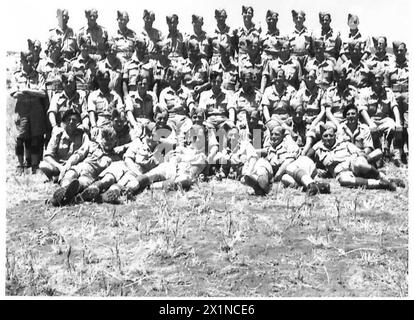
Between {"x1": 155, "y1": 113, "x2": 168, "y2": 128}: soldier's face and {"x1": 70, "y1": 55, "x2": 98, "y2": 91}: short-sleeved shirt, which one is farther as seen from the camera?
{"x1": 70, "y1": 55, "x2": 98, "y2": 91}: short-sleeved shirt

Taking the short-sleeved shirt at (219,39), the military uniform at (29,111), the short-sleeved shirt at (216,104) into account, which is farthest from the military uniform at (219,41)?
the military uniform at (29,111)

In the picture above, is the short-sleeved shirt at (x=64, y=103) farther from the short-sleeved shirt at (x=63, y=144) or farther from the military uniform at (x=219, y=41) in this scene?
the military uniform at (x=219, y=41)

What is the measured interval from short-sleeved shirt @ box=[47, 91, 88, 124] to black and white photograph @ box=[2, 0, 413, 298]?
0.03 m

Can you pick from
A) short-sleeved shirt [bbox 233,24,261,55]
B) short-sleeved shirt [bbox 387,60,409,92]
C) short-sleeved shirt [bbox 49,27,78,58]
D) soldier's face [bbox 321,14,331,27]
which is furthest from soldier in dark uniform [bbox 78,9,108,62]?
short-sleeved shirt [bbox 387,60,409,92]

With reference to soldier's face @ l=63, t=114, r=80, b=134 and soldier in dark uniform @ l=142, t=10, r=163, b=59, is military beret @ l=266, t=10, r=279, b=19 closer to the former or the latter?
soldier in dark uniform @ l=142, t=10, r=163, b=59

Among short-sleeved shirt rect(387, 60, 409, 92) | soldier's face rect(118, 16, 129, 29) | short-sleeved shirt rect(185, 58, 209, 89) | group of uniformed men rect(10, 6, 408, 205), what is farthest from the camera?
soldier's face rect(118, 16, 129, 29)

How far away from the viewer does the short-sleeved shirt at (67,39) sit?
1184cm

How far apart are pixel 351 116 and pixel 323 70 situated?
43.5 inches

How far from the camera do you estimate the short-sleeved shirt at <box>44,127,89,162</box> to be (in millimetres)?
10750

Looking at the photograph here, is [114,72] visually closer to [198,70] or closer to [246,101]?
[198,70]

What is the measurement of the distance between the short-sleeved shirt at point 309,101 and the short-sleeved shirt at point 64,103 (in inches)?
131

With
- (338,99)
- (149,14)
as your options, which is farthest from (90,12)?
(338,99)

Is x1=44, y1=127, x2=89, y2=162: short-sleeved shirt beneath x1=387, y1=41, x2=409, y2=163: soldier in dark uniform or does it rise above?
beneath
